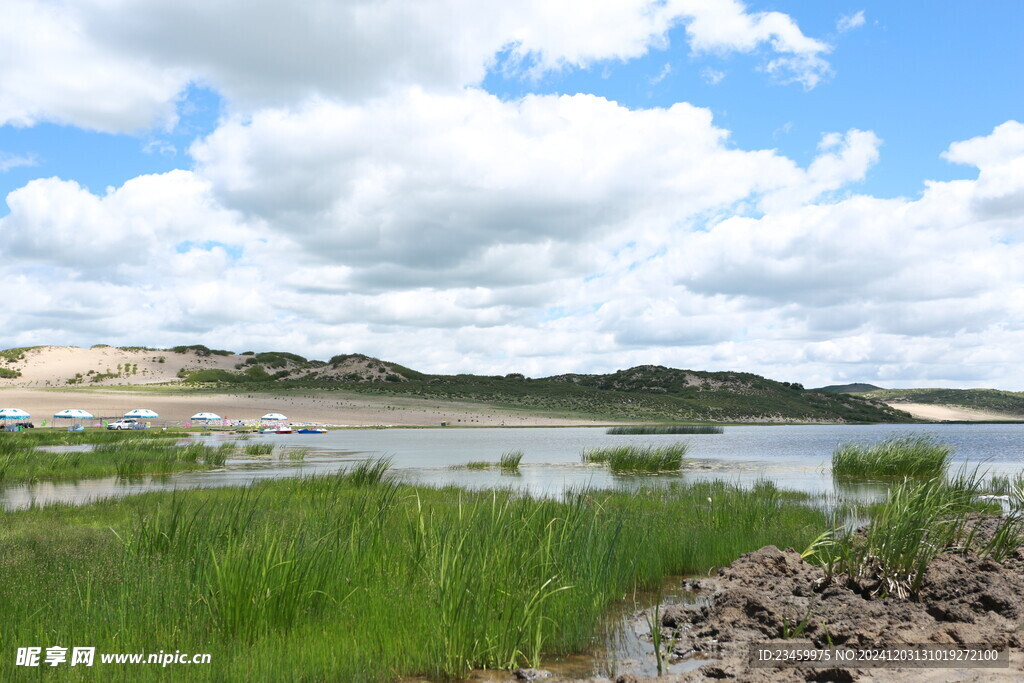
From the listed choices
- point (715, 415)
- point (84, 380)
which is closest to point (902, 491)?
point (715, 415)

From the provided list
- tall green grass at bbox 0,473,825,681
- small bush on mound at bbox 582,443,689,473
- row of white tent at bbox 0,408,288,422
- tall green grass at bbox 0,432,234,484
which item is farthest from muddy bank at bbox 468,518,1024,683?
row of white tent at bbox 0,408,288,422

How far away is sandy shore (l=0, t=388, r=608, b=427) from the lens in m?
89.2

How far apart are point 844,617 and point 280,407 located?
10169 cm

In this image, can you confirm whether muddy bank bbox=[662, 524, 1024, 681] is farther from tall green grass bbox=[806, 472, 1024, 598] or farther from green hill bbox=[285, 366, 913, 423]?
green hill bbox=[285, 366, 913, 423]

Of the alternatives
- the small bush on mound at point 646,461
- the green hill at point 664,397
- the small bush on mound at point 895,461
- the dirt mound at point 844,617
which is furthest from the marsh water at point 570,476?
the green hill at point 664,397

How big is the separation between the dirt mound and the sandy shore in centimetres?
8183

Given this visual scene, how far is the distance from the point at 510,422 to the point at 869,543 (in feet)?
307

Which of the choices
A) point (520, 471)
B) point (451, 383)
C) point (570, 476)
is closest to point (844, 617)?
point (570, 476)

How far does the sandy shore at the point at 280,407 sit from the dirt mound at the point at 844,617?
268 ft

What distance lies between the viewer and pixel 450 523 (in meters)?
8.42

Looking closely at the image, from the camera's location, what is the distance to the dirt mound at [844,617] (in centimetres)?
652

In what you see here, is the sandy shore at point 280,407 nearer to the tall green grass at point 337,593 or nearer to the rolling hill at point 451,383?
the rolling hill at point 451,383

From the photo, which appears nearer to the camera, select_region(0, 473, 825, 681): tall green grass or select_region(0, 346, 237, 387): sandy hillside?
select_region(0, 473, 825, 681): tall green grass

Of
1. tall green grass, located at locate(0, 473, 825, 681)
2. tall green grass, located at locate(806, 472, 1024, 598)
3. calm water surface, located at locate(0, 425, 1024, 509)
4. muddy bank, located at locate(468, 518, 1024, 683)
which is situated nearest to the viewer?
tall green grass, located at locate(0, 473, 825, 681)
